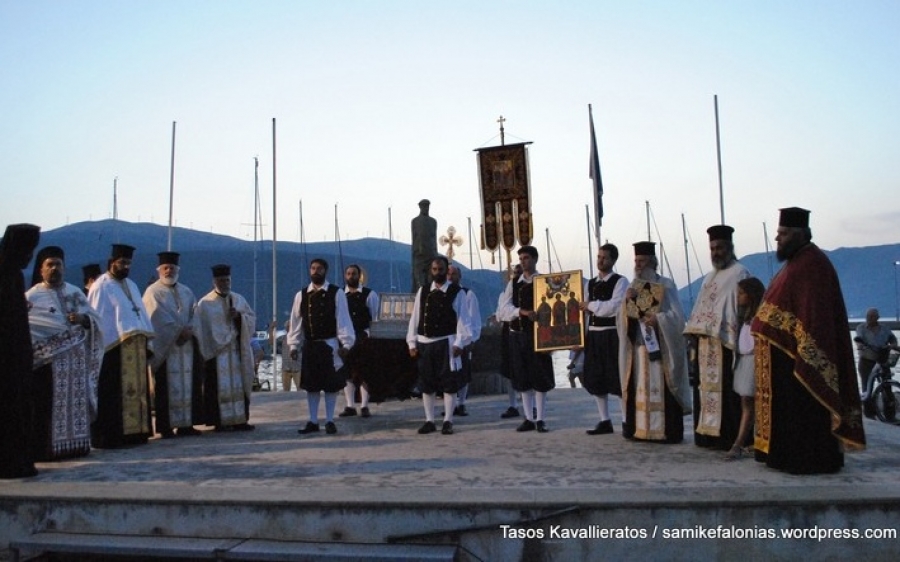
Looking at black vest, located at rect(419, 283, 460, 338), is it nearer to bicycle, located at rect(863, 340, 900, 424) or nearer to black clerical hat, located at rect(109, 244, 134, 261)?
black clerical hat, located at rect(109, 244, 134, 261)

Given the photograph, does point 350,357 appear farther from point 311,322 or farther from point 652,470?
point 652,470

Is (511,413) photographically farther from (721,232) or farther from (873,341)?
(873,341)

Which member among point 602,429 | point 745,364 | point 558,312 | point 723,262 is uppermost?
point 723,262

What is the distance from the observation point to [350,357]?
1052 centimetres

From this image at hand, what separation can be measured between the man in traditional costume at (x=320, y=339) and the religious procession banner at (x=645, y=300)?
127 inches

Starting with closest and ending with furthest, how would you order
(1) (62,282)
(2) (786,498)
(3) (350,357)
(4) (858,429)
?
(2) (786,498) → (4) (858,429) → (1) (62,282) → (3) (350,357)

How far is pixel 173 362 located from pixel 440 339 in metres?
3.32

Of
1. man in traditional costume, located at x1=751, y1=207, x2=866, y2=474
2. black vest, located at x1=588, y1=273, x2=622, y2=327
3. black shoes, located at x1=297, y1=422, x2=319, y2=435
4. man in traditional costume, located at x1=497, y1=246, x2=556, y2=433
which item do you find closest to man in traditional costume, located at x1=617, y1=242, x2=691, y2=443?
black vest, located at x1=588, y1=273, x2=622, y2=327

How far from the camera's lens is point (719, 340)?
683 cm

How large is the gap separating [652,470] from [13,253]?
5876mm

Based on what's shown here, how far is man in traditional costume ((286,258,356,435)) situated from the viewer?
27.8ft

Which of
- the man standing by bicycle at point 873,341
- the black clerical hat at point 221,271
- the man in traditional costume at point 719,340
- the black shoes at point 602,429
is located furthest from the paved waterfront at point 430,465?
the man standing by bicycle at point 873,341

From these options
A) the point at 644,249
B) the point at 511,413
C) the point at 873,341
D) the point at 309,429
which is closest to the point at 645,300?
the point at 644,249

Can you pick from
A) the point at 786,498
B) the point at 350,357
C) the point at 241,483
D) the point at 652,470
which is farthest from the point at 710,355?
the point at 350,357
